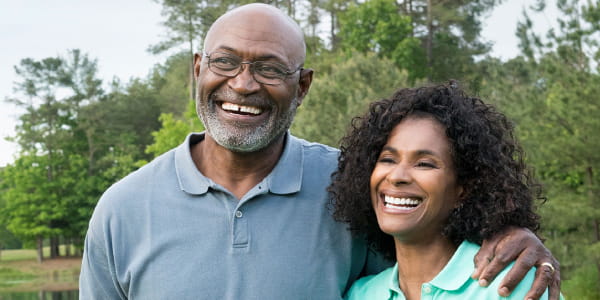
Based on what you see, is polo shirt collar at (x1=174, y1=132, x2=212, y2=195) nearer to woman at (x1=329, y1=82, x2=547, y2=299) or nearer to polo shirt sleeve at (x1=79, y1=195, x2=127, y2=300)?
polo shirt sleeve at (x1=79, y1=195, x2=127, y2=300)

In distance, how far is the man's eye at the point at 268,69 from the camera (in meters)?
3.20

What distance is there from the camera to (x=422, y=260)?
3.04 m

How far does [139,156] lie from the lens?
43.6 metres

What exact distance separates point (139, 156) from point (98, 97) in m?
4.40

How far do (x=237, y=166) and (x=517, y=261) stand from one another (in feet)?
4.28

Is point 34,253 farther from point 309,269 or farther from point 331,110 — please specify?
point 309,269

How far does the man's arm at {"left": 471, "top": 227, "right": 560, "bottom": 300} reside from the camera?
8.82 feet

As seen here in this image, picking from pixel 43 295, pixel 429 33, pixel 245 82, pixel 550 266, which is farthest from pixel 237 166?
pixel 43 295

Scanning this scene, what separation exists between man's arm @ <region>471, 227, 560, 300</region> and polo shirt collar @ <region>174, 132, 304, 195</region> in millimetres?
905

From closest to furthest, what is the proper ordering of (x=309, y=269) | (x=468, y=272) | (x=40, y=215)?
(x=468, y=272)
(x=309, y=269)
(x=40, y=215)

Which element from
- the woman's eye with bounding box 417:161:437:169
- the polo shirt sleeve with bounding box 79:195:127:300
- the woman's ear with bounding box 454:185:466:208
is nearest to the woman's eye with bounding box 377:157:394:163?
the woman's eye with bounding box 417:161:437:169

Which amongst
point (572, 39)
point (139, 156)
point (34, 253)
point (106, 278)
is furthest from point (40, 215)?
point (106, 278)

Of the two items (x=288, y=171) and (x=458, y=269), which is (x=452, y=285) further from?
(x=288, y=171)

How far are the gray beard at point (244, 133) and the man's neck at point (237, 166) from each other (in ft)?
0.17
